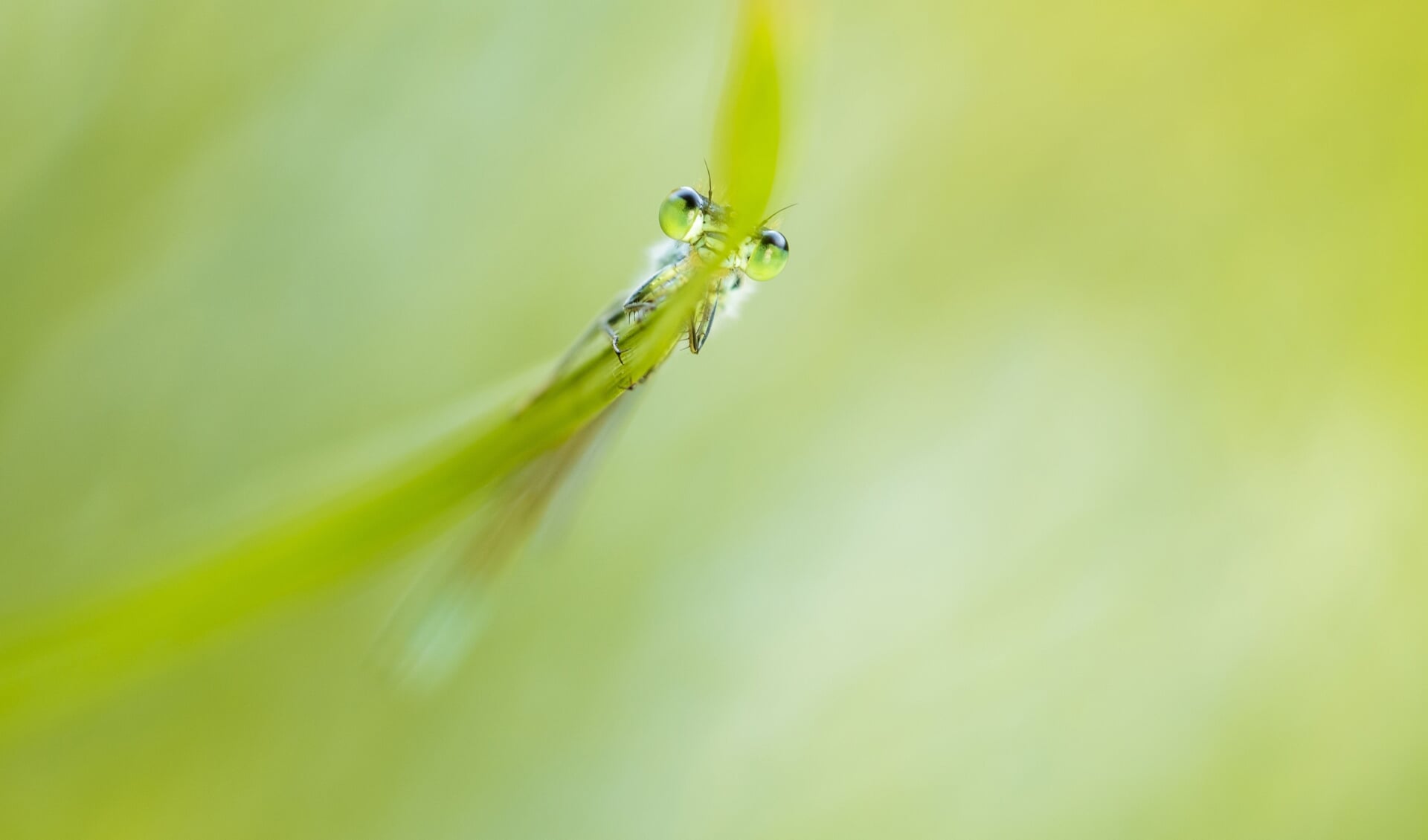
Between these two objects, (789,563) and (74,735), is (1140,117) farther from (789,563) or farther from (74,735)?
(74,735)

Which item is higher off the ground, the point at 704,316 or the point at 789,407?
the point at 789,407

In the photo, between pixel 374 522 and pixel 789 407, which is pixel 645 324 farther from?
pixel 789 407

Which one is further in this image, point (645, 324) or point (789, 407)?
point (789, 407)

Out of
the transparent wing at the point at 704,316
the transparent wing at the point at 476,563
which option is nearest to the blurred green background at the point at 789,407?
the transparent wing at the point at 476,563

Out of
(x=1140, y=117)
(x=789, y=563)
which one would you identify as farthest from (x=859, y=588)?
(x=1140, y=117)

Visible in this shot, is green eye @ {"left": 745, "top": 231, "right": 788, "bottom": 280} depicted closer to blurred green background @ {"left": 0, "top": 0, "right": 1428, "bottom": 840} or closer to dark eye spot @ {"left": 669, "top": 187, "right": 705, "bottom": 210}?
dark eye spot @ {"left": 669, "top": 187, "right": 705, "bottom": 210}

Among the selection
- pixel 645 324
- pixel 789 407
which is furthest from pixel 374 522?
pixel 789 407

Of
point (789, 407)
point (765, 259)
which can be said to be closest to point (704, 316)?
point (765, 259)
